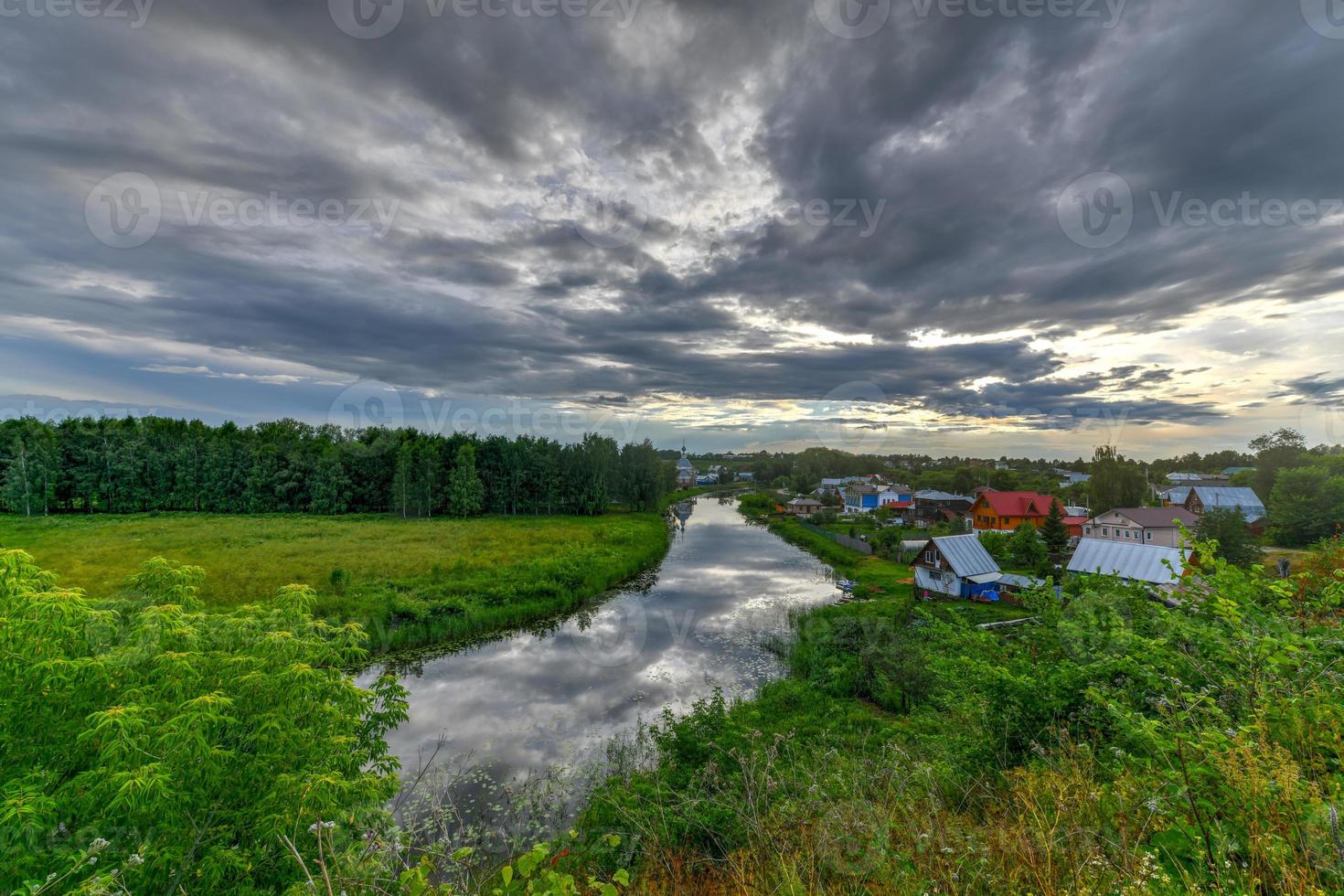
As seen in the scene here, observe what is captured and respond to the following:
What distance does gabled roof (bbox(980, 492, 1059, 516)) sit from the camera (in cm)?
4250

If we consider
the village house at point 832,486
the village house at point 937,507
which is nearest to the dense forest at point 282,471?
the village house at point 832,486

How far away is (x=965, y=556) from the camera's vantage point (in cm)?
2388

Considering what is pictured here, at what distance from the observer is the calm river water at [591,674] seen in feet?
36.1

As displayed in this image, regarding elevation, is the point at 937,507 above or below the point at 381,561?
below

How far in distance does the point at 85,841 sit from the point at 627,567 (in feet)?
89.1

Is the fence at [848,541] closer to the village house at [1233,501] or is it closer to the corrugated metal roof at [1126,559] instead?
the corrugated metal roof at [1126,559]

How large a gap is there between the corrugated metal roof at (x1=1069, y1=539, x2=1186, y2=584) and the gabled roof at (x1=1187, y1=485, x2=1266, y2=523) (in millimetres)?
21198

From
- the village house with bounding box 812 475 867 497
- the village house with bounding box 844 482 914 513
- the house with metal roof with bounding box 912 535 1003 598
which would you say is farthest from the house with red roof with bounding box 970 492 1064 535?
the village house with bounding box 812 475 867 497

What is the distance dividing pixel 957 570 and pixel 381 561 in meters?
A: 30.1

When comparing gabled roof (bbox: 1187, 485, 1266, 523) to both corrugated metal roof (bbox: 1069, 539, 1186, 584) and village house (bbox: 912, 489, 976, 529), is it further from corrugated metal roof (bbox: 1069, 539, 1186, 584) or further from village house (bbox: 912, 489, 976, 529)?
corrugated metal roof (bbox: 1069, 539, 1186, 584)

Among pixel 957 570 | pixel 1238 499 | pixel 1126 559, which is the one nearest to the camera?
pixel 1126 559

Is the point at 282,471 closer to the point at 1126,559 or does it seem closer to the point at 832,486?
the point at 1126,559

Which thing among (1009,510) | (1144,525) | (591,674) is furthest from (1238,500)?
(591,674)

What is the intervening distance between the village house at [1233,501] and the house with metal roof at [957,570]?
20322 millimetres
